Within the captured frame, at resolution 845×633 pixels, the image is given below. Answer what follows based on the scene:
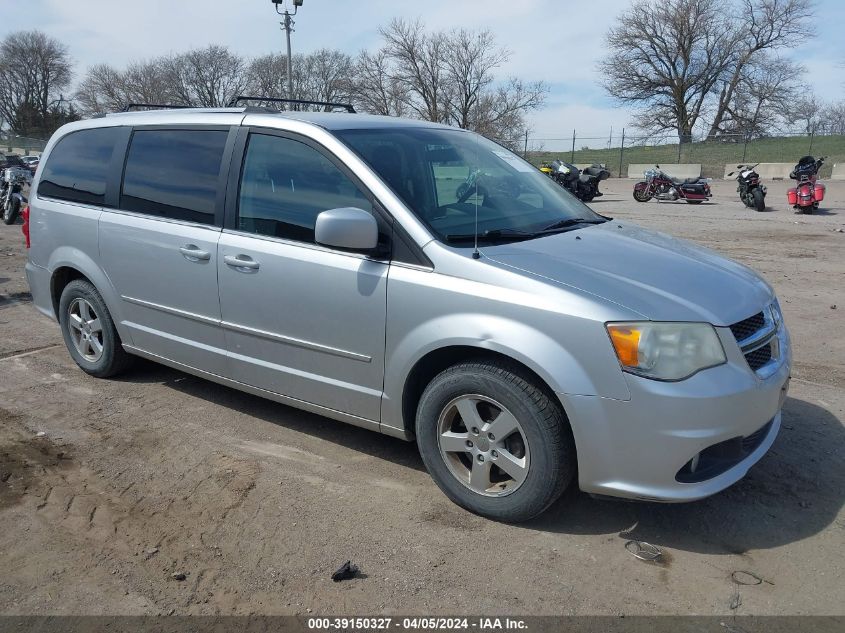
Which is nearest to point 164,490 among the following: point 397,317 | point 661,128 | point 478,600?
point 397,317

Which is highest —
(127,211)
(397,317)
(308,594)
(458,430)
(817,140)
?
(817,140)

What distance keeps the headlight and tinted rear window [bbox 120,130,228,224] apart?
8.11 feet

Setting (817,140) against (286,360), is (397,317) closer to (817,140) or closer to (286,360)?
(286,360)

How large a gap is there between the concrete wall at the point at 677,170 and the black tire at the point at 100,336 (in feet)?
110

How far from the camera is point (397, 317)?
3.38m

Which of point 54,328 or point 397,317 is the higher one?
point 397,317

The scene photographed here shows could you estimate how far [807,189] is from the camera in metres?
16.7

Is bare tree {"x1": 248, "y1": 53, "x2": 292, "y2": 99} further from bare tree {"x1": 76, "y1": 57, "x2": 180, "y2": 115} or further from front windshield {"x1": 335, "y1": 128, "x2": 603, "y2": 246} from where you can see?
front windshield {"x1": 335, "y1": 128, "x2": 603, "y2": 246}

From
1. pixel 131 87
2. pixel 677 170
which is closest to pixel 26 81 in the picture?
pixel 131 87

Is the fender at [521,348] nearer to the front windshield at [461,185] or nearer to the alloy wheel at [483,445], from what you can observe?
the alloy wheel at [483,445]

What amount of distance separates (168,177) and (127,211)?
0.44 m

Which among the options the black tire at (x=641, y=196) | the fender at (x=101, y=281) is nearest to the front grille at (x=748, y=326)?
the fender at (x=101, y=281)

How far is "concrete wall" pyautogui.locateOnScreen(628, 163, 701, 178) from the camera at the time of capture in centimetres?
3597

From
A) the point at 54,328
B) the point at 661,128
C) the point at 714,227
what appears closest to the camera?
the point at 54,328
